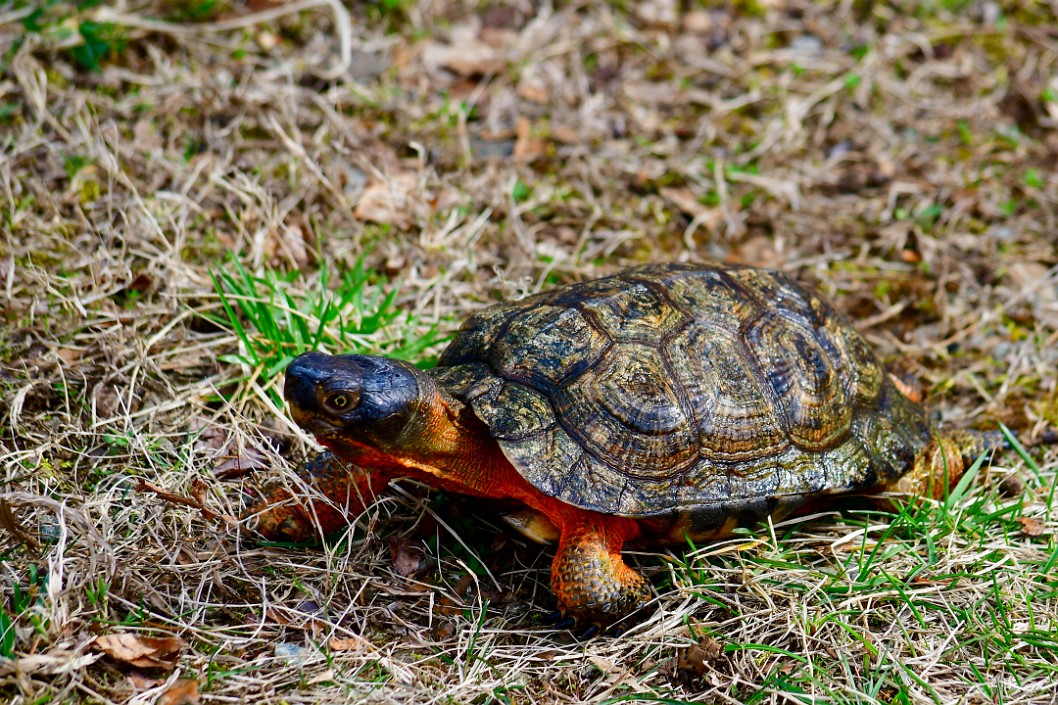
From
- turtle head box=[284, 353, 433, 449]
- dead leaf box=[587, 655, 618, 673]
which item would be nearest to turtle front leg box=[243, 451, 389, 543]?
turtle head box=[284, 353, 433, 449]

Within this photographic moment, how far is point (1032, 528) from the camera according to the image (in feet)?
11.2

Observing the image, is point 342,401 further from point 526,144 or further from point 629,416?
point 526,144

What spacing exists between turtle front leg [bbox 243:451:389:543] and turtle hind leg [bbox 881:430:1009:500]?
2072 mm

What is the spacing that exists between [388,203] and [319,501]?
2.10 m

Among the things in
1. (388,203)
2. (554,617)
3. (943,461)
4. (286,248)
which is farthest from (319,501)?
(943,461)

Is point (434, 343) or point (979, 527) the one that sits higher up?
point (434, 343)

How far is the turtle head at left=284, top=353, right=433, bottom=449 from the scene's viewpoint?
281 centimetres

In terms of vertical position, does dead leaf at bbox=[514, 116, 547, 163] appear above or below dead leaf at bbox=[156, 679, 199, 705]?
above

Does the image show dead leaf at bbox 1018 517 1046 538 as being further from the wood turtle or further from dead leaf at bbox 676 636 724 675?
dead leaf at bbox 676 636 724 675

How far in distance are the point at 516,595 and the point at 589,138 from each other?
3.37 m

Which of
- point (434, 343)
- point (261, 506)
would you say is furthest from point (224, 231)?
point (261, 506)

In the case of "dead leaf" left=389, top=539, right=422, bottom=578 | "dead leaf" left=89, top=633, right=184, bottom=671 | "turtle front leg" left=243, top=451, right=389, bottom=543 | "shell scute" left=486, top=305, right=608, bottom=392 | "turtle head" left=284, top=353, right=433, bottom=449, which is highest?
"turtle head" left=284, top=353, right=433, bottom=449

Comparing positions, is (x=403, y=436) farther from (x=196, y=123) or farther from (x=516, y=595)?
(x=196, y=123)

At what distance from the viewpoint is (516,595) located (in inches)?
126
